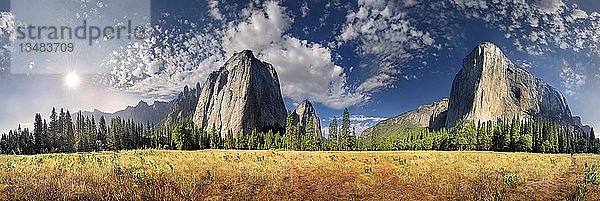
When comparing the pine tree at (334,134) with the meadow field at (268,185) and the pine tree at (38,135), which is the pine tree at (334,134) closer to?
the pine tree at (38,135)

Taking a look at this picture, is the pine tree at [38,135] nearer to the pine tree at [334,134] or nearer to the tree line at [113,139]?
the tree line at [113,139]

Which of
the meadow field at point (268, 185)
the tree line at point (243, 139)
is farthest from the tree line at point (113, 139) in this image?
the meadow field at point (268, 185)

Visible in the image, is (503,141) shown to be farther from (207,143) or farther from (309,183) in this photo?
(309,183)

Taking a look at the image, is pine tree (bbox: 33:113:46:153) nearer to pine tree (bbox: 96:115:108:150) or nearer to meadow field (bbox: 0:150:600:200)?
pine tree (bbox: 96:115:108:150)

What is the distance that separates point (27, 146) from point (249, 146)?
187 ft

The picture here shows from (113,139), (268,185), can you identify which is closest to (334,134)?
(113,139)

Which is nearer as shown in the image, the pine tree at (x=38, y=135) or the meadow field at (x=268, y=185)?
the meadow field at (x=268, y=185)

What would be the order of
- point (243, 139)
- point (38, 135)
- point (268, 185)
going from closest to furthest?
1. point (268, 185)
2. point (38, 135)
3. point (243, 139)

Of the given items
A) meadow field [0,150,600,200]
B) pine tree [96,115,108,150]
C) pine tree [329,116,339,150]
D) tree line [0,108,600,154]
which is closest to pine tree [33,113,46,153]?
tree line [0,108,600,154]

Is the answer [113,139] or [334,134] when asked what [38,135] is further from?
[334,134]

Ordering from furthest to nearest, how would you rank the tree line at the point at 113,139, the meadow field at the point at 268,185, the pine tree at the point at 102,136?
the pine tree at the point at 102,136 → the tree line at the point at 113,139 → the meadow field at the point at 268,185

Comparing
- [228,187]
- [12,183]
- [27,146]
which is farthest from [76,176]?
[27,146]

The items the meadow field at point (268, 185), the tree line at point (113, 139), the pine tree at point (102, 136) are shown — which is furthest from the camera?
the pine tree at point (102, 136)

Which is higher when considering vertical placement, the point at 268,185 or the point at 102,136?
the point at 268,185
